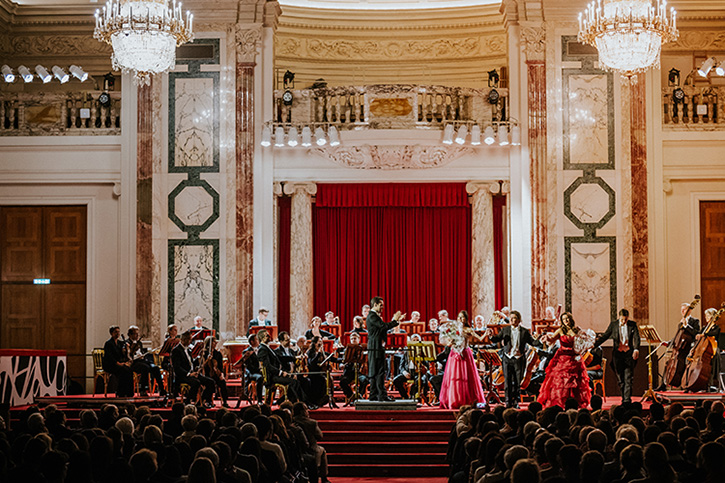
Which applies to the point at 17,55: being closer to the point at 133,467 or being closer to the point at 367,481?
the point at 367,481

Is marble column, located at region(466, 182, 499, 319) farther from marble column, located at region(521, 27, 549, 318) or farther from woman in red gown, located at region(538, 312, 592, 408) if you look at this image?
woman in red gown, located at region(538, 312, 592, 408)

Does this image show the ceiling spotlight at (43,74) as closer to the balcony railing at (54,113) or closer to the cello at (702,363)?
the balcony railing at (54,113)

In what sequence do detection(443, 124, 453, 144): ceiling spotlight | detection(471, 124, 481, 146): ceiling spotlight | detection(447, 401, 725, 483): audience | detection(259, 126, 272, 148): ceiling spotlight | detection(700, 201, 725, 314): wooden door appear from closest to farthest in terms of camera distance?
detection(447, 401, 725, 483): audience < detection(443, 124, 453, 144): ceiling spotlight < detection(471, 124, 481, 146): ceiling spotlight < detection(259, 126, 272, 148): ceiling spotlight < detection(700, 201, 725, 314): wooden door

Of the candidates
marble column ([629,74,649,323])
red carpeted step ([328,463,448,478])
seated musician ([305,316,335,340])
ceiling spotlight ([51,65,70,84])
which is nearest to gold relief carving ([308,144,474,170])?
marble column ([629,74,649,323])

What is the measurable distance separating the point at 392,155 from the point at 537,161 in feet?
7.88

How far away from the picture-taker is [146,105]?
53.7 feet

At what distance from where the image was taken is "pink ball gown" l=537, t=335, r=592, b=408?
1182 centimetres

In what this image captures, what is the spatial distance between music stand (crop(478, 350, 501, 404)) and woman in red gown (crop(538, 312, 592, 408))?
41.8 inches

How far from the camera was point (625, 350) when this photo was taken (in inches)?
485

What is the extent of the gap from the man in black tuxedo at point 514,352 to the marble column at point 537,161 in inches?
146

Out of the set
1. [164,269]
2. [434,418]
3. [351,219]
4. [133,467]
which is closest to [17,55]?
[164,269]

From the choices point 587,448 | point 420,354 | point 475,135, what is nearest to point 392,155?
point 475,135

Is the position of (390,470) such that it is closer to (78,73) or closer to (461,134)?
(461,134)

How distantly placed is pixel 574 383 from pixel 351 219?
652 cm
